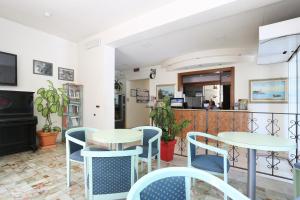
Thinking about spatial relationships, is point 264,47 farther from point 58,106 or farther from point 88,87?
point 58,106

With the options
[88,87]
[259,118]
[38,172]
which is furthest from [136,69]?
[38,172]

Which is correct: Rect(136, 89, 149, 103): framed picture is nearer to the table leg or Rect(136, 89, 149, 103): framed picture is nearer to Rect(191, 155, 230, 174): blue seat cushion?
Rect(191, 155, 230, 174): blue seat cushion

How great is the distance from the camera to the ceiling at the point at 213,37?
3.12 metres

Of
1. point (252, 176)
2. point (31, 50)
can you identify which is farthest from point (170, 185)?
point (31, 50)

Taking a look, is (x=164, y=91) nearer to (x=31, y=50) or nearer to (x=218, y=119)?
(x=218, y=119)

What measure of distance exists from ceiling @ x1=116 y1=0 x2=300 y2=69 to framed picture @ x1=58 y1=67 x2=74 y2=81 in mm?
1575

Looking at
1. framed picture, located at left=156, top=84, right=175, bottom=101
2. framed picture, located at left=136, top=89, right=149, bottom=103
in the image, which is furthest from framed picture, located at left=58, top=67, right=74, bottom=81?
framed picture, located at left=136, top=89, right=149, bottom=103

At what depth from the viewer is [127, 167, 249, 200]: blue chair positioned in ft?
2.69

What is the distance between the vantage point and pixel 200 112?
5383 millimetres

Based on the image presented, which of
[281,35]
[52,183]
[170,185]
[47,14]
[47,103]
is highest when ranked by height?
[47,14]

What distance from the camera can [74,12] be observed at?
344 cm

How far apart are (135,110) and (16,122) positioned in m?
5.35

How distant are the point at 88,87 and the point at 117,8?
2251 mm

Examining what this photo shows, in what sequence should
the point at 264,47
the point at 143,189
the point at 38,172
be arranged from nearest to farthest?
the point at 143,189 → the point at 38,172 → the point at 264,47
